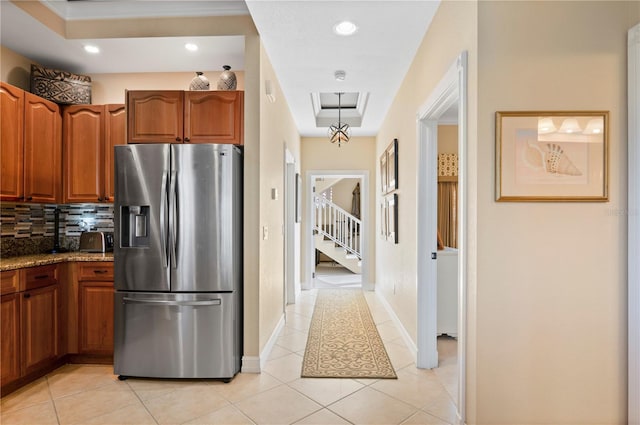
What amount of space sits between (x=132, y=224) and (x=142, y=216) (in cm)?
10

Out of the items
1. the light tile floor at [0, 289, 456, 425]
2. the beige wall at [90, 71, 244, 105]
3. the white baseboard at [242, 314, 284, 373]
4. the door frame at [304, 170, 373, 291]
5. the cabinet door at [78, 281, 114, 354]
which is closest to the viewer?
the light tile floor at [0, 289, 456, 425]

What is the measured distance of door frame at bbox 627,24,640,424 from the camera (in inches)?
69.1

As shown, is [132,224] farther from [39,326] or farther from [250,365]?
[250,365]

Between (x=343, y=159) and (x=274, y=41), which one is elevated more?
(x=274, y=41)

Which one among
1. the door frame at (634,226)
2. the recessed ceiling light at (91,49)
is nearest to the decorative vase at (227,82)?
the recessed ceiling light at (91,49)

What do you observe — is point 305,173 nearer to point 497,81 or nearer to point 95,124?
point 95,124

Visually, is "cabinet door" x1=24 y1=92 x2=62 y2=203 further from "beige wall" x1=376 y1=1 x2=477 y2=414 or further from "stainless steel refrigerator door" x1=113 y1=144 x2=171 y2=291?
"beige wall" x1=376 y1=1 x2=477 y2=414

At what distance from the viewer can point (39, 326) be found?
9.00 feet

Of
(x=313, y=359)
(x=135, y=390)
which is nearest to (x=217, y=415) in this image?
(x=135, y=390)

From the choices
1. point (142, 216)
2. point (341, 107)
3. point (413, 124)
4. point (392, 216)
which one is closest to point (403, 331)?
point (392, 216)

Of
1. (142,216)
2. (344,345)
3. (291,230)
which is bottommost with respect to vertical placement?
(344,345)

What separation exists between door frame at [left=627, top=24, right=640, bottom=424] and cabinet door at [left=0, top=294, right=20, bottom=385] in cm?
384

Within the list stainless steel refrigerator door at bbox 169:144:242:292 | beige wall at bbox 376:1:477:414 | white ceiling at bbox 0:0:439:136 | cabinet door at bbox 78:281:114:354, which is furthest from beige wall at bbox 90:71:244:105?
beige wall at bbox 376:1:477:414

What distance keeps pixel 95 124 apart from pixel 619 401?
4.26 m
